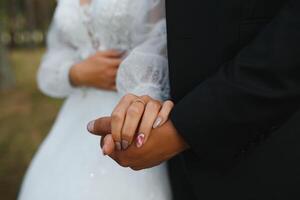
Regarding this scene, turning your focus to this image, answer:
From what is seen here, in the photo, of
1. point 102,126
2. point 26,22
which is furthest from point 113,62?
point 26,22

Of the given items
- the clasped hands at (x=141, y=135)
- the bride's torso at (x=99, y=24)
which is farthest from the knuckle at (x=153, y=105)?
the bride's torso at (x=99, y=24)

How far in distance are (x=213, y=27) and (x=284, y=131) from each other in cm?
28

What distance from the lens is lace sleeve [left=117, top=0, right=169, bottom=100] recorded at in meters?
1.34

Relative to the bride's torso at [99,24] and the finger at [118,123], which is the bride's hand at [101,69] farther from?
the finger at [118,123]

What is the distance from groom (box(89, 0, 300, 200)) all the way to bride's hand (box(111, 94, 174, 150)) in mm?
19

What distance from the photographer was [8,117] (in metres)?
7.21

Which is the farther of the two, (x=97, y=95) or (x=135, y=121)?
(x=97, y=95)

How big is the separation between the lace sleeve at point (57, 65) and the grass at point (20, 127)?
8.91 feet

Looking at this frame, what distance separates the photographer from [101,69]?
1504 millimetres

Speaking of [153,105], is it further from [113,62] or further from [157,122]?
[113,62]

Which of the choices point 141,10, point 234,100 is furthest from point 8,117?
point 234,100

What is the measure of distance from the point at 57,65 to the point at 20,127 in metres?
4.98

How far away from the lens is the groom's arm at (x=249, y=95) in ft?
3.18

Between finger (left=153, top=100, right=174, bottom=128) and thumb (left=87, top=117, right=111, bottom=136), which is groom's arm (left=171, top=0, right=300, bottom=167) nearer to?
finger (left=153, top=100, right=174, bottom=128)
